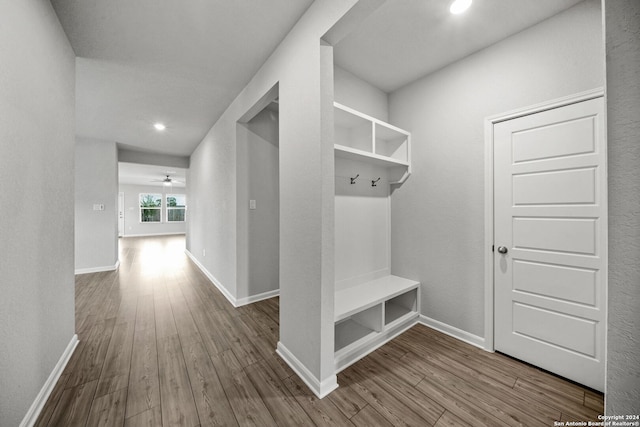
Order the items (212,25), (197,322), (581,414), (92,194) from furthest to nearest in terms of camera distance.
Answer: (92,194) < (197,322) < (212,25) < (581,414)

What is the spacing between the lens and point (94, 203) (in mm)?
4684

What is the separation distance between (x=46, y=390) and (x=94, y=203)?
4.43 meters

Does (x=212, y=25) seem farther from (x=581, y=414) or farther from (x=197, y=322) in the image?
(x=581, y=414)

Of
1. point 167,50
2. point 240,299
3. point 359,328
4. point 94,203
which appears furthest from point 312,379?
point 94,203

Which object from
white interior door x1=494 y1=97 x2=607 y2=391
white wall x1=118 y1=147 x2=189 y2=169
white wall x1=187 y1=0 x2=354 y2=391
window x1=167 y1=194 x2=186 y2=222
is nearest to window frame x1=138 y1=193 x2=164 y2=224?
window x1=167 y1=194 x2=186 y2=222

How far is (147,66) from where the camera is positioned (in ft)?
7.72

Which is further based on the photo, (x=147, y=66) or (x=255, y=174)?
(x=255, y=174)

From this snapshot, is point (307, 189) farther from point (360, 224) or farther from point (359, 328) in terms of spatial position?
point (359, 328)

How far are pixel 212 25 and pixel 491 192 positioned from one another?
2.76 m

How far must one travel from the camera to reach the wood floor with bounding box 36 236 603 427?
55.1 inches

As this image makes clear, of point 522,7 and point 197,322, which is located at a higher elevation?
point 522,7

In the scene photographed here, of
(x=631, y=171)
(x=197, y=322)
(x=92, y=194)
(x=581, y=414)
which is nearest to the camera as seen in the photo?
(x=631, y=171)

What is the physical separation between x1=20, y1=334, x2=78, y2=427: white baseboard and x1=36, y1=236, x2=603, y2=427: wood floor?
4 centimetres

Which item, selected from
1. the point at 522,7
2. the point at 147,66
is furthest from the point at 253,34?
the point at 522,7
